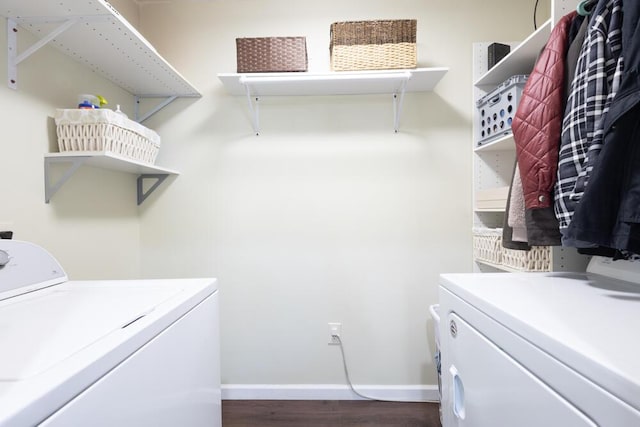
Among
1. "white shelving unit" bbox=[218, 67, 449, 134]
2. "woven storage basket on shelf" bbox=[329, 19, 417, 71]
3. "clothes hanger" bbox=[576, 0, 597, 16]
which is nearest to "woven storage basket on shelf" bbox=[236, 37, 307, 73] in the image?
"white shelving unit" bbox=[218, 67, 449, 134]

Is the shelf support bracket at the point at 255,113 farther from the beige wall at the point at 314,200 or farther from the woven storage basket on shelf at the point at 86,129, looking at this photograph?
the woven storage basket on shelf at the point at 86,129

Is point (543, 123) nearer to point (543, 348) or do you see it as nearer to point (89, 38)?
point (543, 348)

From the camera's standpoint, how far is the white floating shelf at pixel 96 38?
1.08m

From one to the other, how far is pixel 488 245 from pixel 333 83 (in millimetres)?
1243

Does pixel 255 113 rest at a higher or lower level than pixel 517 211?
higher

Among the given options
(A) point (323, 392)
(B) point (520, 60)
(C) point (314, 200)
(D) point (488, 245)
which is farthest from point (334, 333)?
(B) point (520, 60)

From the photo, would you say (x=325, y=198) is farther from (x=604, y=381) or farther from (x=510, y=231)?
(x=604, y=381)

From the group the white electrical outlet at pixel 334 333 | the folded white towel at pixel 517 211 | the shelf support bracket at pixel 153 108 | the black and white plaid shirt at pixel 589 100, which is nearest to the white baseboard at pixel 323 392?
the white electrical outlet at pixel 334 333

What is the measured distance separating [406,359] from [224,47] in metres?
2.25

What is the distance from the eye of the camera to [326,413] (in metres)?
1.71

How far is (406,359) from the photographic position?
1.83 m

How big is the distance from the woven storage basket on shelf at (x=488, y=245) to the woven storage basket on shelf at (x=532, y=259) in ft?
0.34

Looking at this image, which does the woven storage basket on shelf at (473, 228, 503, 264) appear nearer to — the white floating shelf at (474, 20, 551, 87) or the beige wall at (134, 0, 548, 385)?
the beige wall at (134, 0, 548, 385)

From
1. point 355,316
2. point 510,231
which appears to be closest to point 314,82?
point 510,231
